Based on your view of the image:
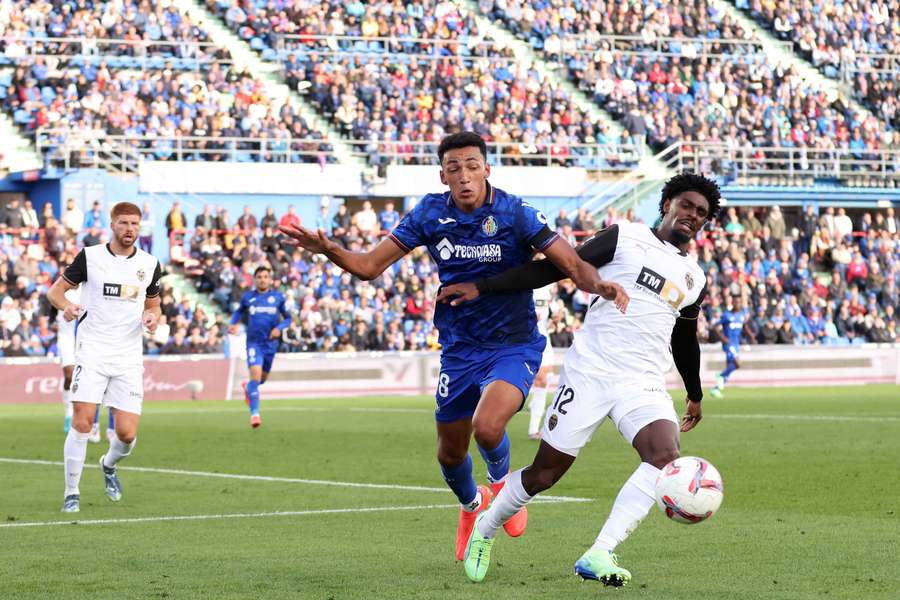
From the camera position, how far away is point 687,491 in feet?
26.0

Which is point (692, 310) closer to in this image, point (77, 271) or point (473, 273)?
point (473, 273)

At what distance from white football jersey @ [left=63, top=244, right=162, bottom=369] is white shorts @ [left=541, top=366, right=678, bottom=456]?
5.59m

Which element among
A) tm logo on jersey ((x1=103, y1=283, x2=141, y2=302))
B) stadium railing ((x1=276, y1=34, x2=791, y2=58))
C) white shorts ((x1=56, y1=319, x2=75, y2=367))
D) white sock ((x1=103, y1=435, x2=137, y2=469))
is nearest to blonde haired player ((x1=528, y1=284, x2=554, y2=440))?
white shorts ((x1=56, y1=319, x2=75, y2=367))

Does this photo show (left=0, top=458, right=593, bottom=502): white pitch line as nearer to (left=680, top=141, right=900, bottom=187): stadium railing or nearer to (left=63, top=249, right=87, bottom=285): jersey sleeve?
(left=63, top=249, right=87, bottom=285): jersey sleeve

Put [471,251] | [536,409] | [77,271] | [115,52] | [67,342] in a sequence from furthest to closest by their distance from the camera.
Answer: [115,52] → [67,342] → [536,409] → [77,271] → [471,251]

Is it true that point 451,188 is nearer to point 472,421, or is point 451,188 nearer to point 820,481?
point 472,421

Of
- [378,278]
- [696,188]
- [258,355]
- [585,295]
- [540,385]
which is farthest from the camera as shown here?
[585,295]

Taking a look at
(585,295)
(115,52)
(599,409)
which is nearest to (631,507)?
(599,409)

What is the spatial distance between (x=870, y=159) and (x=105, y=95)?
71.1 feet

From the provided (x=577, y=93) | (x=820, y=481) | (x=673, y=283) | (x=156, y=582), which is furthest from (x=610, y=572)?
(x=577, y=93)

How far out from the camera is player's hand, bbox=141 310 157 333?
1284 cm

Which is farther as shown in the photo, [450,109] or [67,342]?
[450,109]

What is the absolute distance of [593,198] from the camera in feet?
135

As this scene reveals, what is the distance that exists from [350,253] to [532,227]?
102 centimetres
